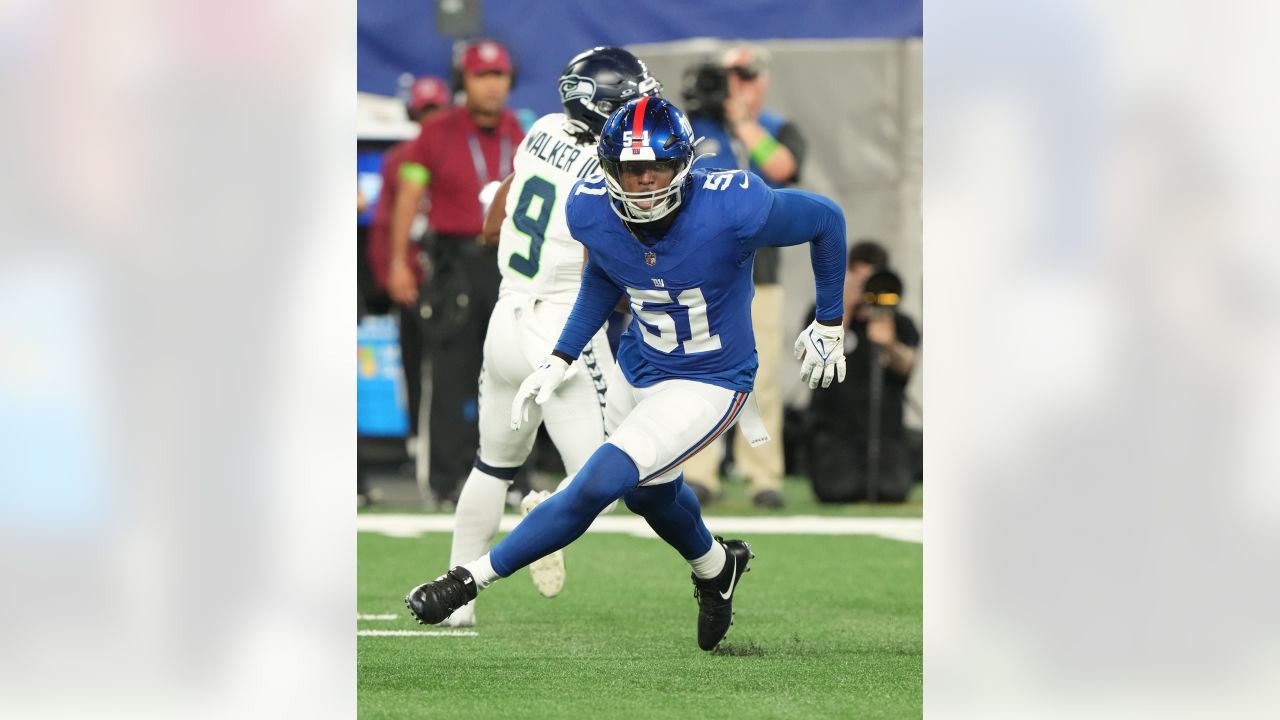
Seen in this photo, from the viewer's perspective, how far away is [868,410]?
10.4m

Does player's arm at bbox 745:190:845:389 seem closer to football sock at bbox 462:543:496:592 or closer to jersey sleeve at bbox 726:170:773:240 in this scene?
jersey sleeve at bbox 726:170:773:240

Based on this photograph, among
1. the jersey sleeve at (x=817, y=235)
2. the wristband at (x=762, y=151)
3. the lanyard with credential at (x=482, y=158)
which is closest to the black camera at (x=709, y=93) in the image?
the wristband at (x=762, y=151)

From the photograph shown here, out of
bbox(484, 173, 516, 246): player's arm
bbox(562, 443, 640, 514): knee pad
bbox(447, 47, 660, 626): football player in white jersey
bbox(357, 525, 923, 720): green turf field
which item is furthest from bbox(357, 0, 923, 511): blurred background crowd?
bbox(562, 443, 640, 514): knee pad

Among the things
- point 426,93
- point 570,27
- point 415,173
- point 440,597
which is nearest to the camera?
point 440,597

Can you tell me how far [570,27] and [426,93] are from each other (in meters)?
0.97

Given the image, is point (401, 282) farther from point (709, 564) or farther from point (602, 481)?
point (602, 481)

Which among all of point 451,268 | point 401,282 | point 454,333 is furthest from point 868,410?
point 401,282

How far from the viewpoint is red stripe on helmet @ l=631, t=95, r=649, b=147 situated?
15.8ft
